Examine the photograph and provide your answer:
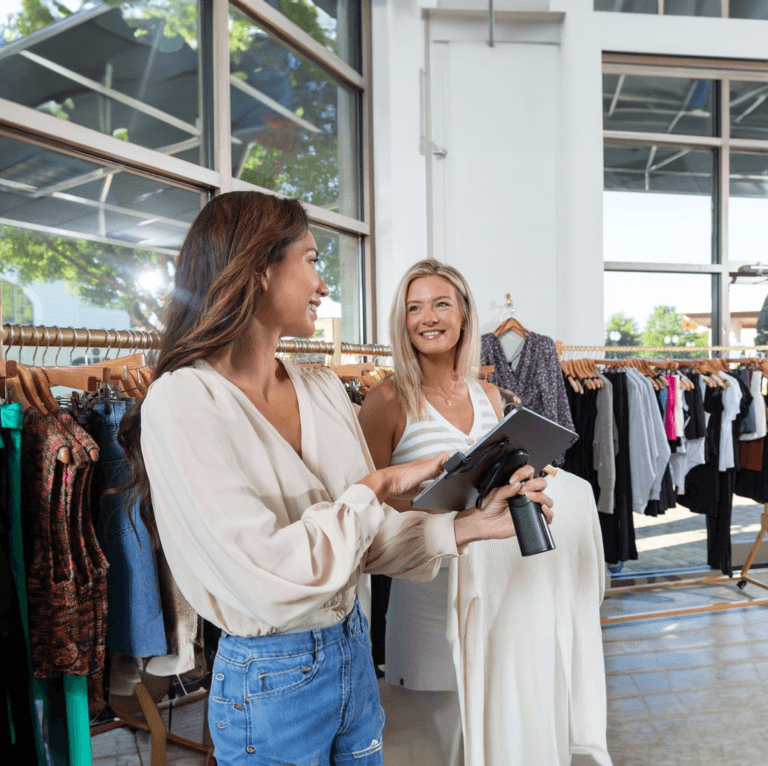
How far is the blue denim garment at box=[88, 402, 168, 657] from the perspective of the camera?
1.52 metres

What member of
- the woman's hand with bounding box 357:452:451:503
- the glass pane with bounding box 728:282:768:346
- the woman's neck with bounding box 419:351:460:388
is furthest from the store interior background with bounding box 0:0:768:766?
the woman's hand with bounding box 357:452:451:503

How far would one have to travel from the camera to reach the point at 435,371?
6.59 feet

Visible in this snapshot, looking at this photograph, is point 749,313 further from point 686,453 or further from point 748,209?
point 686,453

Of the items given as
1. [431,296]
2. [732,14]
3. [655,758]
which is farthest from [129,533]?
[732,14]

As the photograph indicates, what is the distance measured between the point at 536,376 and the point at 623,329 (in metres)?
1.64

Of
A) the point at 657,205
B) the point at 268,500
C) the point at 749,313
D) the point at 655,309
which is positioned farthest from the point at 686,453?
the point at 268,500

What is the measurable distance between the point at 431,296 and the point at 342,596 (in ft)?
3.69

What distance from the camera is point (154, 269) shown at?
3.20m

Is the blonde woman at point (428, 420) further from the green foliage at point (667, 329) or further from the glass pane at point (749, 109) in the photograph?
the glass pane at point (749, 109)

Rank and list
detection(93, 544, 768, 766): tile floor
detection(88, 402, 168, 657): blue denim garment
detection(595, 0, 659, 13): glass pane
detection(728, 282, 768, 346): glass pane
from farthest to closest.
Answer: detection(728, 282, 768, 346): glass pane
detection(595, 0, 659, 13): glass pane
detection(93, 544, 768, 766): tile floor
detection(88, 402, 168, 657): blue denim garment

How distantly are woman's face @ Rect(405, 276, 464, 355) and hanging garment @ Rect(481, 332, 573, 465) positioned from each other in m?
1.83

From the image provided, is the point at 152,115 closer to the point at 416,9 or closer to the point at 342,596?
the point at 416,9

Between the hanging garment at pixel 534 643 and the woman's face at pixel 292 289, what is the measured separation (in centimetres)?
90

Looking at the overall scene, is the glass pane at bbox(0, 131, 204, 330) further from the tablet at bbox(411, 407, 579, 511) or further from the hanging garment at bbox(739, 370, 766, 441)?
the hanging garment at bbox(739, 370, 766, 441)
